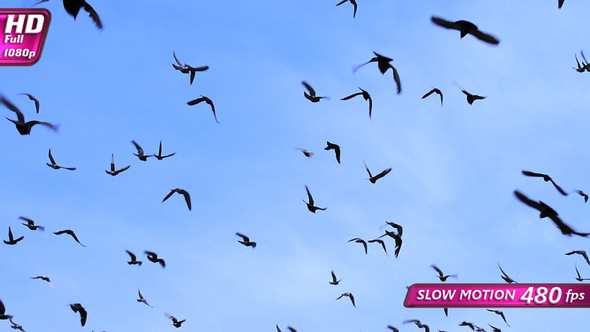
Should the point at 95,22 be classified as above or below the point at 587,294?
above

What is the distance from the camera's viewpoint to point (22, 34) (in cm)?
2630

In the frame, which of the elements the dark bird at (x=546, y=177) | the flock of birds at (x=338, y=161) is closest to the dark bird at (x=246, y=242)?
the flock of birds at (x=338, y=161)

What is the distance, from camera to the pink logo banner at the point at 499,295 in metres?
30.1

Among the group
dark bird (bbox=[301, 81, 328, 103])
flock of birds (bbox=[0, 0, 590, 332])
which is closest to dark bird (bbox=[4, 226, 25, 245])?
flock of birds (bbox=[0, 0, 590, 332])

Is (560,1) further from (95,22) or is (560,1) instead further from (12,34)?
(12,34)

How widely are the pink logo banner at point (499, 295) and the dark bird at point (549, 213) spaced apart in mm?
7588

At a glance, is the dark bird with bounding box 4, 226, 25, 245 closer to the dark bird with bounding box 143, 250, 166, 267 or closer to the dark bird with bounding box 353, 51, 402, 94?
the dark bird with bounding box 143, 250, 166, 267

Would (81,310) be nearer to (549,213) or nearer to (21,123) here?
(21,123)

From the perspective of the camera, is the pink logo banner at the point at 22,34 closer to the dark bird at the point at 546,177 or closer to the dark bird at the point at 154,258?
the dark bird at the point at 154,258

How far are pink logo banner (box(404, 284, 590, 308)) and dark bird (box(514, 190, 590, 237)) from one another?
7.59 meters

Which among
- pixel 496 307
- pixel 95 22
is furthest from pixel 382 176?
pixel 95 22

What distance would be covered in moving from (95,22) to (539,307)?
19.1 meters

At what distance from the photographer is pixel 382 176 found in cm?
2909

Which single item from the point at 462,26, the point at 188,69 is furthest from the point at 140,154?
the point at 462,26
